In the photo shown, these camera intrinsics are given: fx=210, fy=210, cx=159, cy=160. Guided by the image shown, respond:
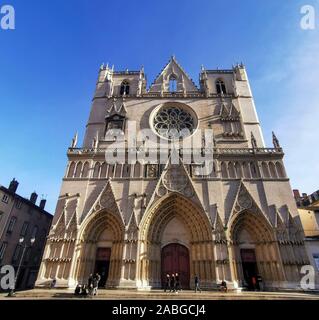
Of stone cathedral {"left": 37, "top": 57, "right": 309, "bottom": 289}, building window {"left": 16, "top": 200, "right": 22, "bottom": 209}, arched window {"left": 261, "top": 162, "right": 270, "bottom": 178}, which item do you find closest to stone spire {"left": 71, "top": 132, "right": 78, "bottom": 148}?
stone cathedral {"left": 37, "top": 57, "right": 309, "bottom": 289}

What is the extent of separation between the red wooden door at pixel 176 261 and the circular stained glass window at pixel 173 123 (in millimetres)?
11314

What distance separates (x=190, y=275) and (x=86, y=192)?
36.9ft

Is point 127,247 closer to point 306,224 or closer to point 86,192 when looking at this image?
point 86,192

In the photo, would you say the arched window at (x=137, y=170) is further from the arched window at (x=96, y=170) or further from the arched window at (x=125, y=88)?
the arched window at (x=125, y=88)

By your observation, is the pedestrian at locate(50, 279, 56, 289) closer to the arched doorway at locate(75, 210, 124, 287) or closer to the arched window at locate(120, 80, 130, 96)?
the arched doorway at locate(75, 210, 124, 287)

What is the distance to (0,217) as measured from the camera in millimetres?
22844

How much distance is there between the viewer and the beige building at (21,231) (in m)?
23.3

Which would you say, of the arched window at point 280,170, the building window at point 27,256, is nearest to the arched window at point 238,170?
the arched window at point 280,170

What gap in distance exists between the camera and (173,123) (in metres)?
24.6

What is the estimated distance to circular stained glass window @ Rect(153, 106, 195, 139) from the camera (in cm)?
2356

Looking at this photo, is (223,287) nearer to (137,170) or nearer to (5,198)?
(137,170)

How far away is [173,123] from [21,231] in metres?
22.7

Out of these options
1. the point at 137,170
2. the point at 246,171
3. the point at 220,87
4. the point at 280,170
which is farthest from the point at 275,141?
the point at 137,170
